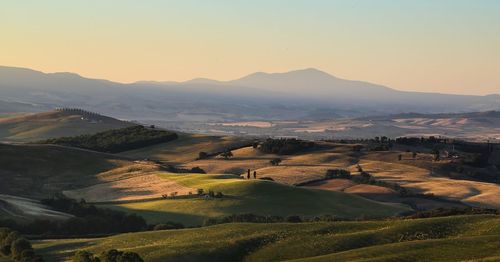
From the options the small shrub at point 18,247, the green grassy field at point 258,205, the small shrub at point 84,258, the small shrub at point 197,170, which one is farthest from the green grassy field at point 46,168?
the small shrub at point 84,258

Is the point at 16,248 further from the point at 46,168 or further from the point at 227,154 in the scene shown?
the point at 227,154

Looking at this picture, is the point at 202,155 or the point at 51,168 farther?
the point at 202,155

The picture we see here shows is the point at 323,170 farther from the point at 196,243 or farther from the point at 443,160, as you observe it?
the point at 196,243

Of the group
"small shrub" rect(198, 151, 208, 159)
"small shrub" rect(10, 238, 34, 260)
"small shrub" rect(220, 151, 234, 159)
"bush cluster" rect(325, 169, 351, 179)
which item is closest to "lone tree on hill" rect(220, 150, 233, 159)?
"small shrub" rect(220, 151, 234, 159)

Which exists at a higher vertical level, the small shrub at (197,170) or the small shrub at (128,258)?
the small shrub at (128,258)

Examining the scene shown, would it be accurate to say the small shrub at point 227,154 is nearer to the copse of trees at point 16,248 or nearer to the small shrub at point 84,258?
the copse of trees at point 16,248

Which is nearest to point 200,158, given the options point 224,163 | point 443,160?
point 224,163

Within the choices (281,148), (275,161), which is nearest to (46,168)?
(275,161)
